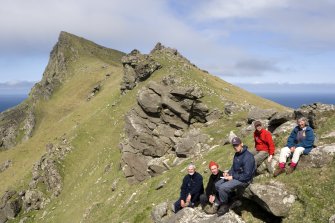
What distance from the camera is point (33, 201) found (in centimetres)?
5966

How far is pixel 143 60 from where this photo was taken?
74875 mm

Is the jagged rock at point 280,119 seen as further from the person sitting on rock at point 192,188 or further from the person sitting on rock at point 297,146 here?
the person sitting on rock at point 192,188

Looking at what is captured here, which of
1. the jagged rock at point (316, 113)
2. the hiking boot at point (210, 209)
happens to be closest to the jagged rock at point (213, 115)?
the jagged rock at point (316, 113)

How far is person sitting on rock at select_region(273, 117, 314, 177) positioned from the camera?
65.3 feet

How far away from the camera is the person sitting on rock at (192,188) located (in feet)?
70.8

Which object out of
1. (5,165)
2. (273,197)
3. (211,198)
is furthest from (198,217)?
(5,165)

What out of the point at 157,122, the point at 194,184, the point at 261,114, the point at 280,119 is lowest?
the point at 194,184

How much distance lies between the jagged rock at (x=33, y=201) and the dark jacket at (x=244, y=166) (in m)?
48.8

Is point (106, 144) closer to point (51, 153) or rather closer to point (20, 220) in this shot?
point (51, 153)

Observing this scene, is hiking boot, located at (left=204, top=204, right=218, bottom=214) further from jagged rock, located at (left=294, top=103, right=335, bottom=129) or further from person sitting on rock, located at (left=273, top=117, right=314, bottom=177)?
jagged rock, located at (left=294, top=103, right=335, bottom=129)

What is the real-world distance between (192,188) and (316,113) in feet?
39.4

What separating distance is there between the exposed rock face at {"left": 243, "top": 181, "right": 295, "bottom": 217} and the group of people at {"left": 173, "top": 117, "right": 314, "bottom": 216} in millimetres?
836

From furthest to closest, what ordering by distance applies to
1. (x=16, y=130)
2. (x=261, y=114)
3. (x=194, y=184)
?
(x=16, y=130), (x=261, y=114), (x=194, y=184)

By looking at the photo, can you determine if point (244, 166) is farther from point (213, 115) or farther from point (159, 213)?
point (213, 115)
